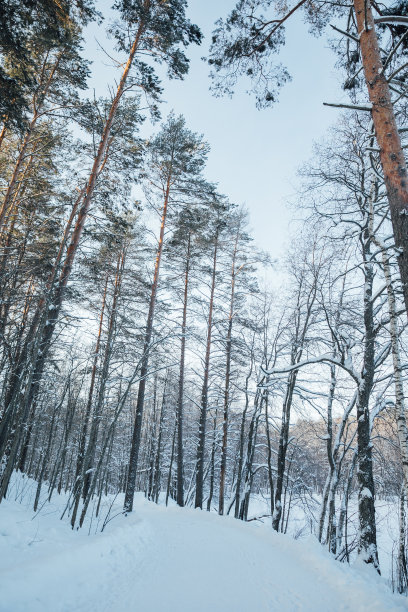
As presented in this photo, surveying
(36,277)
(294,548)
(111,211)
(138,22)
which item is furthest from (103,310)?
(294,548)

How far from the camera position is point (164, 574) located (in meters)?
4.21

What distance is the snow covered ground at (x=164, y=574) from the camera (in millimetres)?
3068

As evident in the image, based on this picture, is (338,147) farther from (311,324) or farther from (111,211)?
(111,211)

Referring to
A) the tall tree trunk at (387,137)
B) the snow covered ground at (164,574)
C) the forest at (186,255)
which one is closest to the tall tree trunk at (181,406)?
the forest at (186,255)

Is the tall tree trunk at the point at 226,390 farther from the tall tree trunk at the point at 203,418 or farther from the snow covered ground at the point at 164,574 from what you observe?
the snow covered ground at the point at 164,574

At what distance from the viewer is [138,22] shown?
26.0ft

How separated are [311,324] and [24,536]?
9393 millimetres

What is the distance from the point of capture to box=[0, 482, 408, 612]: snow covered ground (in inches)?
121

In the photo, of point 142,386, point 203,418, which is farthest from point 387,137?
point 203,418

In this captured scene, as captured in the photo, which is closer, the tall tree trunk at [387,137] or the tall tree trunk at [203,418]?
the tall tree trunk at [387,137]

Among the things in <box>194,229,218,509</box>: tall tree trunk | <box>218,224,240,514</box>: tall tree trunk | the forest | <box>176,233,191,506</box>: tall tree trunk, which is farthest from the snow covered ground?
<box>194,229,218,509</box>: tall tree trunk

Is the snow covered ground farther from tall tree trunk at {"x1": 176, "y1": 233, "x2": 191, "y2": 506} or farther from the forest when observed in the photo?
tall tree trunk at {"x1": 176, "y1": 233, "x2": 191, "y2": 506}

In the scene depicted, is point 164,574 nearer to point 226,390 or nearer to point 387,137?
point 387,137

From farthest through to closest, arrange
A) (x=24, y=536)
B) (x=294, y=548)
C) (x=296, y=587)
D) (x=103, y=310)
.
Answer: (x=103, y=310) < (x=294, y=548) < (x=24, y=536) < (x=296, y=587)
